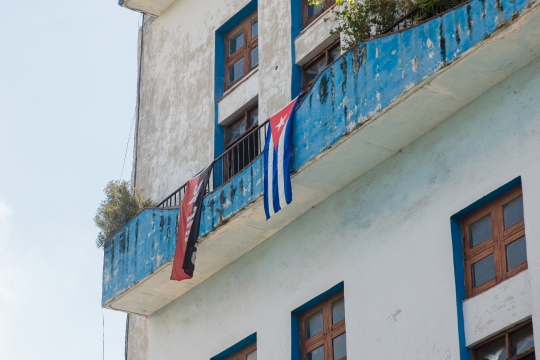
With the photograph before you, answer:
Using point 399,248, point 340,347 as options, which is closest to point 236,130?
point 340,347

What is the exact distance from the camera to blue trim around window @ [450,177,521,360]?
15.2 metres

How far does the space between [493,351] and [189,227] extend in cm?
598

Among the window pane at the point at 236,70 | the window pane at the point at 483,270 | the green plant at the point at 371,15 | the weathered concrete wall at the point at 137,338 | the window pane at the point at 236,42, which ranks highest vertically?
the window pane at the point at 236,42

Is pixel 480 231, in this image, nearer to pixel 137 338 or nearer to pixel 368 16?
pixel 368 16

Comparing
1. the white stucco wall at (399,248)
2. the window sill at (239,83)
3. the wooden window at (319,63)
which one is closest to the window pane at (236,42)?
the window sill at (239,83)

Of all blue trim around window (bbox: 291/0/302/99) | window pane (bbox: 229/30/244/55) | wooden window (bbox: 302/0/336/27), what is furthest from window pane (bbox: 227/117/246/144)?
wooden window (bbox: 302/0/336/27)

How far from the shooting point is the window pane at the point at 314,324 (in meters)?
18.0

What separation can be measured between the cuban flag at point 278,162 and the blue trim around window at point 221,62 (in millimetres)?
3259

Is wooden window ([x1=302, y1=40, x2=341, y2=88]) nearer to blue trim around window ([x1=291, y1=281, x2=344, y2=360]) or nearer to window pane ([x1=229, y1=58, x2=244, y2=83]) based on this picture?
window pane ([x1=229, y1=58, x2=244, y2=83])

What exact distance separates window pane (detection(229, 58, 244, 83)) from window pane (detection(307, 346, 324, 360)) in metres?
5.87

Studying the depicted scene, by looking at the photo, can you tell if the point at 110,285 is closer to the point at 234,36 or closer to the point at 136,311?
the point at 136,311

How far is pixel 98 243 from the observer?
22000 millimetres

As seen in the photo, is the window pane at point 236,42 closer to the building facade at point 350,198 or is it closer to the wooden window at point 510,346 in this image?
the building facade at point 350,198

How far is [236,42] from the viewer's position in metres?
22.5
